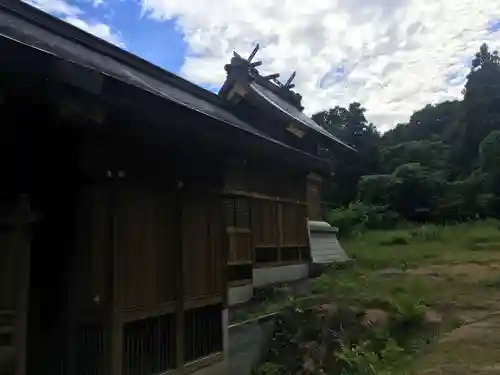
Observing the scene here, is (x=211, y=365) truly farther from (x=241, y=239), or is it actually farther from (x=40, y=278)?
(x=241, y=239)

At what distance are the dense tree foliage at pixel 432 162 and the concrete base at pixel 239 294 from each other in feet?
60.2

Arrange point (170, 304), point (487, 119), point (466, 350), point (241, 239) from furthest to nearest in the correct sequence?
point (487, 119)
point (241, 239)
point (466, 350)
point (170, 304)

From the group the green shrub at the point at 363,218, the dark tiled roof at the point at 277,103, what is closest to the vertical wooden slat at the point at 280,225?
the dark tiled roof at the point at 277,103

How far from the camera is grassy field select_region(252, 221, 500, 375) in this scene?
323 inches

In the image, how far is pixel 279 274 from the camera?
42.3 feet

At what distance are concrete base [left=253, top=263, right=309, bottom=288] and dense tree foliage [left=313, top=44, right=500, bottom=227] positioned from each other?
15.0 m

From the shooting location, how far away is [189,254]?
6109 millimetres

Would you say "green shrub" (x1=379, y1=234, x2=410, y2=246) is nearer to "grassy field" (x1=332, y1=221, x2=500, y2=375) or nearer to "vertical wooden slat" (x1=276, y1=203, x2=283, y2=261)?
"grassy field" (x1=332, y1=221, x2=500, y2=375)

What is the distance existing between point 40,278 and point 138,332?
44.1 inches

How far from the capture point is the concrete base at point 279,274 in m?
11.9

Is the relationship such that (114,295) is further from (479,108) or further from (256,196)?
(479,108)

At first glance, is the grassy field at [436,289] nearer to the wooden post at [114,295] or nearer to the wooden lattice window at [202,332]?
the wooden lattice window at [202,332]

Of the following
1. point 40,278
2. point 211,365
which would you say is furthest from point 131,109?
point 211,365

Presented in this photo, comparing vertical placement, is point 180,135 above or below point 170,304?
above
